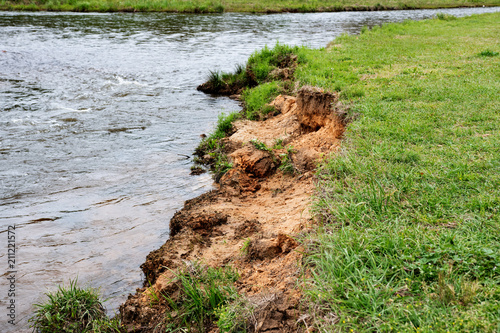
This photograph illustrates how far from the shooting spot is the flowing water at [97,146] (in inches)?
217

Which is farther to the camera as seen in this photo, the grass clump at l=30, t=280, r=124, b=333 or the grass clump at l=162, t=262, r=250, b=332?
the grass clump at l=30, t=280, r=124, b=333

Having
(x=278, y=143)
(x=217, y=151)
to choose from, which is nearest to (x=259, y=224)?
(x=278, y=143)

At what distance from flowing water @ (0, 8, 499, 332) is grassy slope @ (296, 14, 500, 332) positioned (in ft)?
9.17

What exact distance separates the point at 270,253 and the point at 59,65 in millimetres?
15258

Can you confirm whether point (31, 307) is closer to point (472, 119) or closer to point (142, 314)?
point (142, 314)

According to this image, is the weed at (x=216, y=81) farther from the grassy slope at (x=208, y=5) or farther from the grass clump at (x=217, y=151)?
the grassy slope at (x=208, y=5)

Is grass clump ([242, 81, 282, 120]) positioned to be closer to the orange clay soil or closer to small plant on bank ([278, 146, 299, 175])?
the orange clay soil

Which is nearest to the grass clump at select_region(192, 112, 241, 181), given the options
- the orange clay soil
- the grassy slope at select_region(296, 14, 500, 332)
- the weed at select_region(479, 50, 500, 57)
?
the orange clay soil

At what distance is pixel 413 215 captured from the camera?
161 inches

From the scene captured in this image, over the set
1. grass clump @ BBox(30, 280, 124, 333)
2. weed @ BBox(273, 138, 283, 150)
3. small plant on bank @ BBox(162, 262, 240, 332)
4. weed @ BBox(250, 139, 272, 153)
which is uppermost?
weed @ BBox(250, 139, 272, 153)

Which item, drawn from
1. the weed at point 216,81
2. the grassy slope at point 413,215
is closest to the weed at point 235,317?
the grassy slope at point 413,215

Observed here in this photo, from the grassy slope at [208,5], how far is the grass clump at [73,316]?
3413cm

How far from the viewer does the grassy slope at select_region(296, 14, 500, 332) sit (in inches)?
120

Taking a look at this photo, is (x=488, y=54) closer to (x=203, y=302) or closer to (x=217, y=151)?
(x=217, y=151)
